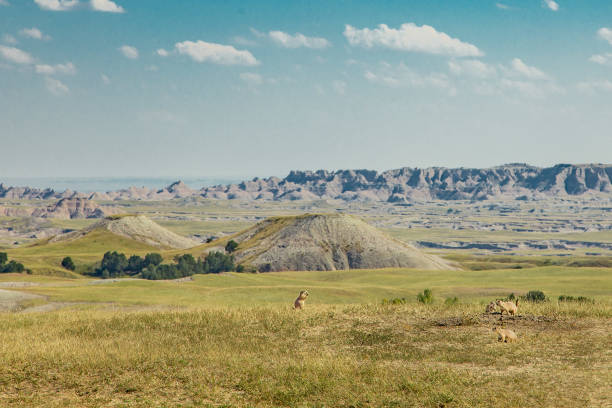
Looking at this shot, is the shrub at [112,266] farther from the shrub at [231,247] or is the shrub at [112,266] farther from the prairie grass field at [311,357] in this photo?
the prairie grass field at [311,357]

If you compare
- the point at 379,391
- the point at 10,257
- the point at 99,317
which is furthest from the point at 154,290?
the point at 10,257

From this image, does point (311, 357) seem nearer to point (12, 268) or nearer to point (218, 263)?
point (218, 263)

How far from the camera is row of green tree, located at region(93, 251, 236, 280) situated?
140625mm

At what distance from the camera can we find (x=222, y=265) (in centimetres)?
15000

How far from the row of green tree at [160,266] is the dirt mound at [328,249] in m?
7.64

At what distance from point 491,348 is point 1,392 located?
16.3 m

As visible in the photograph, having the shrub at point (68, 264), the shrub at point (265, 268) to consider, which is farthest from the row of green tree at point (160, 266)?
the shrub at point (265, 268)

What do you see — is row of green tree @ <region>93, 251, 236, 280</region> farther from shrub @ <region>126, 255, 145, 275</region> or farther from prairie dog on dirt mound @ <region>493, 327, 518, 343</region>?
prairie dog on dirt mound @ <region>493, 327, 518, 343</region>

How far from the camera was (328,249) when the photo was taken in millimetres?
155125

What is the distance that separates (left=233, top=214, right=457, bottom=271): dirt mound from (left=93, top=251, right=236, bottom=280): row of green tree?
7.64 meters

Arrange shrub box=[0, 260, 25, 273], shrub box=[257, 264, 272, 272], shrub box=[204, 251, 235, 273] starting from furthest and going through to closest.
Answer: shrub box=[257, 264, 272, 272] < shrub box=[204, 251, 235, 273] < shrub box=[0, 260, 25, 273]

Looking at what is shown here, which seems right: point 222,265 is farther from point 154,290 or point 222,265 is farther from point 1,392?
point 1,392

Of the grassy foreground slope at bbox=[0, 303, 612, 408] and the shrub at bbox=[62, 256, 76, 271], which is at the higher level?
the grassy foreground slope at bbox=[0, 303, 612, 408]

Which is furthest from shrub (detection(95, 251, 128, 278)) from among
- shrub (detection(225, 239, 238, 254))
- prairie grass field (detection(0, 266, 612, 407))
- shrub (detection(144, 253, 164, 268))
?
prairie grass field (detection(0, 266, 612, 407))
